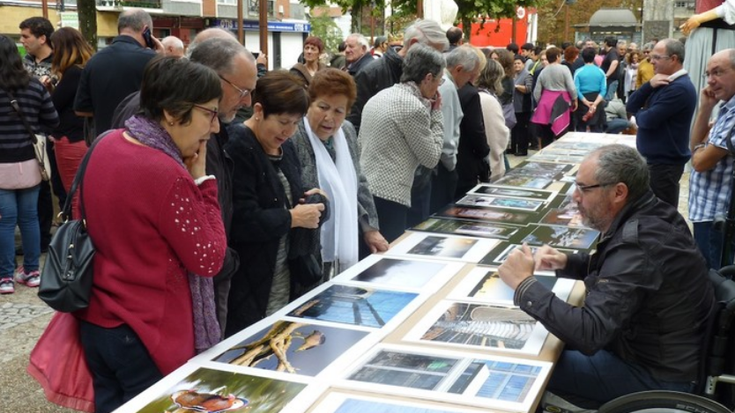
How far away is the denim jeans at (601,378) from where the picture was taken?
2.65 meters

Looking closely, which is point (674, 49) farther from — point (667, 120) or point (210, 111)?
point (210, 111)

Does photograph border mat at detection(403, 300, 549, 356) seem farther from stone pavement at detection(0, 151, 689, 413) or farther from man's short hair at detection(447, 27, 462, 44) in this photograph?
man's short hair at detection(447, 27, 462, 44)

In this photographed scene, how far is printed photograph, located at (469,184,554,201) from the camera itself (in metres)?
4.87

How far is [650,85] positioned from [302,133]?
3.47m

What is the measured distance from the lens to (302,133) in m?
3.32

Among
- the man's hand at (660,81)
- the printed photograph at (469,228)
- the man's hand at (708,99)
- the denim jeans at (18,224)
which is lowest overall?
the denim jeans at (18,224)

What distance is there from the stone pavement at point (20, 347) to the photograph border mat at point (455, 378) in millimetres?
1911

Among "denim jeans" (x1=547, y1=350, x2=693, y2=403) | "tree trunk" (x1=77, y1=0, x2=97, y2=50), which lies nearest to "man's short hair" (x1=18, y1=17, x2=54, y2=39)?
"tree trunk" (x1=77, y1=0, x2=97, y2=50)

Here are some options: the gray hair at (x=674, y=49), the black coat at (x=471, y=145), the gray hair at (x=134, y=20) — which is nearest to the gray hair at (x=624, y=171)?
the black coat at (x=471, y=145)

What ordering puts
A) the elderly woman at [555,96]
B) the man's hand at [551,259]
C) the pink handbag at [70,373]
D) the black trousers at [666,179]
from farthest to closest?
the elderly woman at [555,96] → the black trousers at [666,179] → the man's hand at [551,259] → the pink handbag at [70,373]

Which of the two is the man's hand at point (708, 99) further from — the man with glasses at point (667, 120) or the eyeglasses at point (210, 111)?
the eyeglasses at point (210, 111)

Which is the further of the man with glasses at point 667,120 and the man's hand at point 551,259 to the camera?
the man with glasses at point 667,120

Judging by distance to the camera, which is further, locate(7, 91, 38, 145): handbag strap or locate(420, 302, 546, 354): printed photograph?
locate(7, 91, 38, 145): handbag strap

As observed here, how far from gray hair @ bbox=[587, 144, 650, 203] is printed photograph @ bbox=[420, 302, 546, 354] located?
Result: 556 mm
